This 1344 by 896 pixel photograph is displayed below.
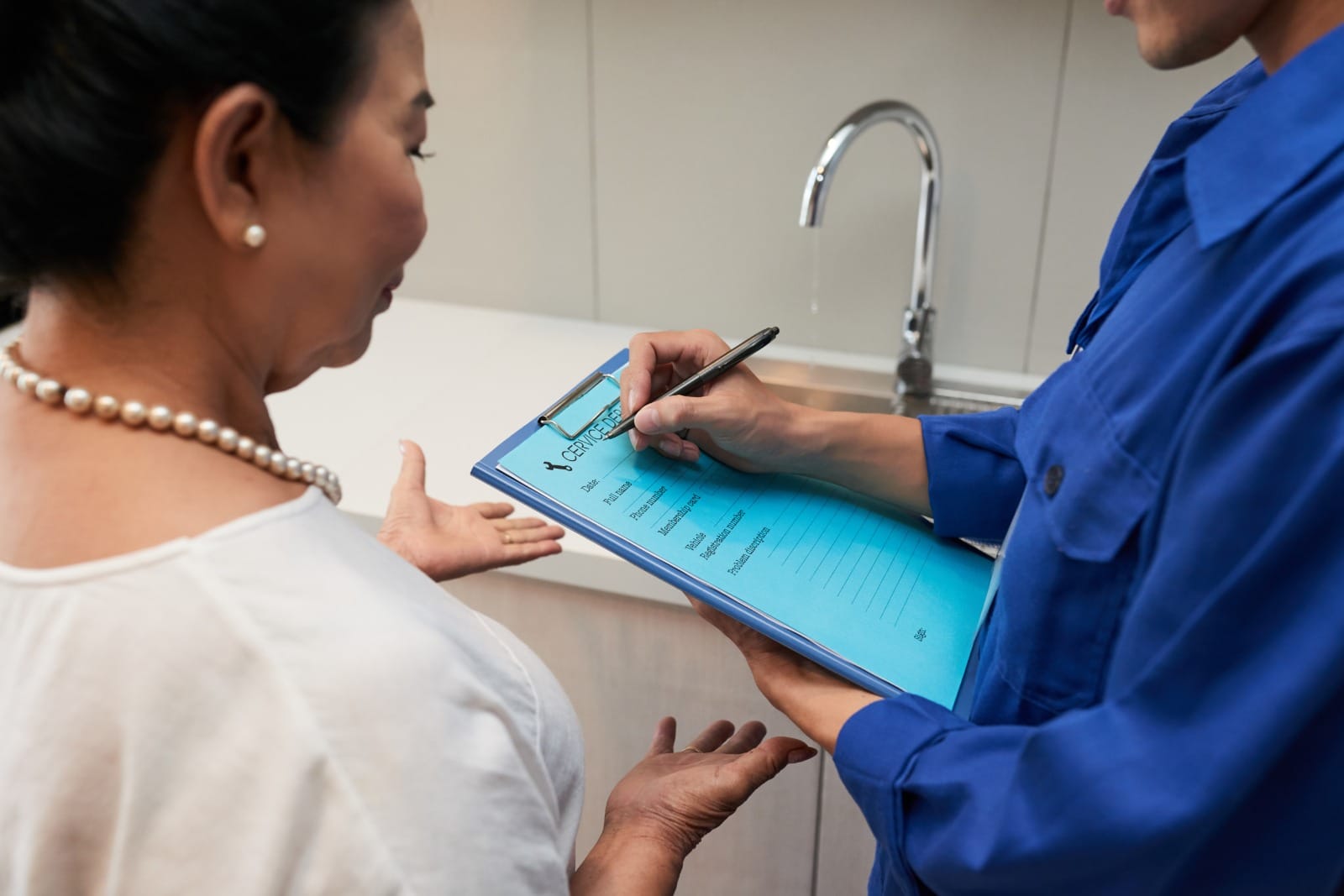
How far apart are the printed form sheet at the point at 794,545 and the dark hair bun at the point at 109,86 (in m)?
0.38

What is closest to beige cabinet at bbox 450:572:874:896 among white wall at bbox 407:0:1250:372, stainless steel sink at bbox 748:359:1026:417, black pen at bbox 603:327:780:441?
black pen at bbox 603:327:780:441

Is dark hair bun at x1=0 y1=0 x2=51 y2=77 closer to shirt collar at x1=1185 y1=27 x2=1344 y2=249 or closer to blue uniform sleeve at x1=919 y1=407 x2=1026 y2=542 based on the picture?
shirt collar at x1=1185 y1=27 x2=1344 y2=249

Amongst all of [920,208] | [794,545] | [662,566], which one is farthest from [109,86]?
[920,208]

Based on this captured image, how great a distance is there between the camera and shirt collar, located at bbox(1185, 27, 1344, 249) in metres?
0.58

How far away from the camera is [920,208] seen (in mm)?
1524

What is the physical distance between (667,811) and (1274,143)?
0.62m

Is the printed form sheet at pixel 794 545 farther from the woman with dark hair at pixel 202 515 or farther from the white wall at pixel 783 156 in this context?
the white wall at pixel 783 156

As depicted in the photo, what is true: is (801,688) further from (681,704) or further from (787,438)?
(681,704)

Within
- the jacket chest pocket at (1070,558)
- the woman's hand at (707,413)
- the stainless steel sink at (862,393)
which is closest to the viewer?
the jacket chest pocket at (1070,558)

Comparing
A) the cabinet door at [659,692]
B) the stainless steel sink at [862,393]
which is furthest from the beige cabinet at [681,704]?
the stainless steel sink at [862,393]

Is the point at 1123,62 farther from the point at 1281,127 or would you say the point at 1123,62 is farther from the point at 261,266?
the point at 261,266

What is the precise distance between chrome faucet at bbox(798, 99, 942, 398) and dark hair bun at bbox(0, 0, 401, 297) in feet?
3.07

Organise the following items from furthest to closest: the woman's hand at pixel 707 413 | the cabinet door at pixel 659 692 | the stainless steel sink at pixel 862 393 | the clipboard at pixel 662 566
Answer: the stainless steel sink at pixel 862 393, the cabinet door at pixel 659 692, the woman's hand at pixel 707 413, the clipboard at pixel 662 566

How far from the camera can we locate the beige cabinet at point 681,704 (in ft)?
4.23
